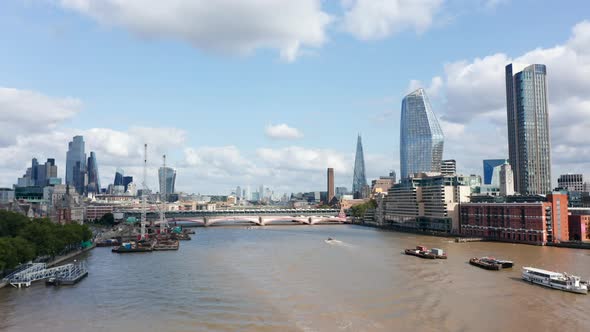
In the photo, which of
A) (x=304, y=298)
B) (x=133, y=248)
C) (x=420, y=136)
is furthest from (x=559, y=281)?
(x=420, y=136)

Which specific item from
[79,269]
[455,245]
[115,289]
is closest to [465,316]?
[115,289]

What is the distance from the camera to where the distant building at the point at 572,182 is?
578 feet

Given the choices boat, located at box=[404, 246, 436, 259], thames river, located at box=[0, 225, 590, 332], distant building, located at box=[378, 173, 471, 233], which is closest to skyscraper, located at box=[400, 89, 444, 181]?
distant building, located at box=[378, 173, 471, 233]

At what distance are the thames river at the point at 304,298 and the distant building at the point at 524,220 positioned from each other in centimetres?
1216

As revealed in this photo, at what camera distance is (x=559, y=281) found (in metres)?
36.1

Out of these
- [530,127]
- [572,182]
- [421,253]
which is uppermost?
[530,127]

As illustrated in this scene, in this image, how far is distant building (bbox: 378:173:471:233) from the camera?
302 ft

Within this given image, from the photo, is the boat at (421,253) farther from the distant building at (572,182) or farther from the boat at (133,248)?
the distant building at (572,182)

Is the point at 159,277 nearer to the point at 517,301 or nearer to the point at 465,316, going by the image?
the point at 465,316

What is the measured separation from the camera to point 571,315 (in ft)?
95.2

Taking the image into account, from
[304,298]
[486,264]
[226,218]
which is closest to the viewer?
[304,298]

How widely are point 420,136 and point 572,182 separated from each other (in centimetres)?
6221

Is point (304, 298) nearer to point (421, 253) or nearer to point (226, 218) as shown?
point (421, 253)

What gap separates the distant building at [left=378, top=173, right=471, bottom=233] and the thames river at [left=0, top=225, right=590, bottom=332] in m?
36.6
